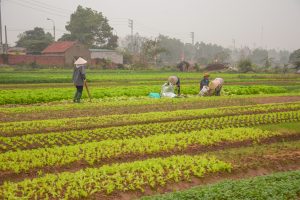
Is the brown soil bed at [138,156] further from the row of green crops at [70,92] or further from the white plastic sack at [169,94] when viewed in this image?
the row of green crops at [70,92]

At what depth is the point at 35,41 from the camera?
69188 mm

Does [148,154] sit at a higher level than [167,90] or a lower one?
lower

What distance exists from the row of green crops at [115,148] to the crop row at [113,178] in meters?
0.95

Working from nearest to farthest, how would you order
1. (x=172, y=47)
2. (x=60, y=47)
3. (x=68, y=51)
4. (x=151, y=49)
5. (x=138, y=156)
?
(x=138, y=156) → (x=68, y=51) → (x=60, y=47) → (x=151, y=49) → (x=172, y=47)

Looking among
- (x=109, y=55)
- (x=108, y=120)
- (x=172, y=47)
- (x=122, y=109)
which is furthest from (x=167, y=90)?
(x=172, y=47)

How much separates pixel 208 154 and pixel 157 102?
9.22 metres

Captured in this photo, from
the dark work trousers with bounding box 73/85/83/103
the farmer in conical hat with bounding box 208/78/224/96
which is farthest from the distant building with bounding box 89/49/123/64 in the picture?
the dark work trousers with bounding box 73/85/83/103

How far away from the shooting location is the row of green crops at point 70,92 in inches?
697

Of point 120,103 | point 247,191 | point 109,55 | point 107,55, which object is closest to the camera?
point 247,191

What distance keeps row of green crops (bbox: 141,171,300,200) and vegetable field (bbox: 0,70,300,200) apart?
2 cm

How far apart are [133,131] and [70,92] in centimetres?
986

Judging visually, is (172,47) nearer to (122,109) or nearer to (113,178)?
(122,109)

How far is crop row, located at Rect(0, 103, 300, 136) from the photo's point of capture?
11336 mm

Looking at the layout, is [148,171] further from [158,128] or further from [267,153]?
[158,128]
